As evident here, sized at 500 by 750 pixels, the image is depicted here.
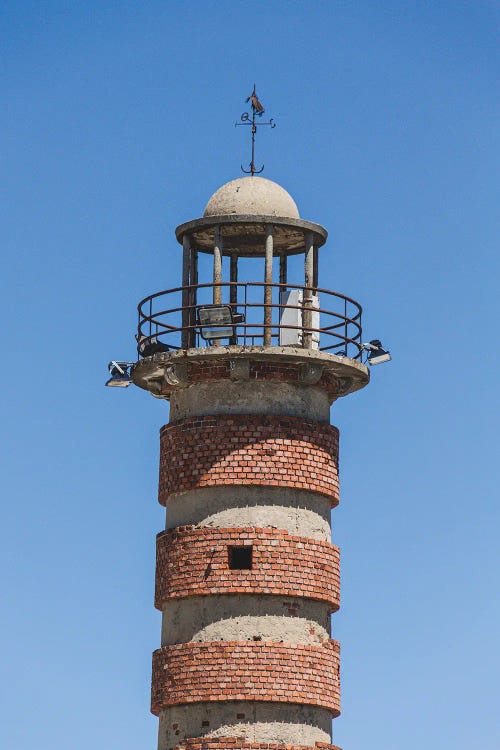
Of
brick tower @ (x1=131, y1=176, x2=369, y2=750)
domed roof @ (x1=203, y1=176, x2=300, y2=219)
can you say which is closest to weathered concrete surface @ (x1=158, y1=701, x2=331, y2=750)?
brick tower @ (x1=131, y1=176, x2=369, y2=750)

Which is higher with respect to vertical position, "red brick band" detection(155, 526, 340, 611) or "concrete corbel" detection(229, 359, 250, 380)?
"concrete corbel" detection(229, 359, 250, 380)

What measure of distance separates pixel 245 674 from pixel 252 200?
1060 centimetres

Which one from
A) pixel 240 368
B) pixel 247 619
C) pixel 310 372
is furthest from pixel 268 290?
pixel 247 619

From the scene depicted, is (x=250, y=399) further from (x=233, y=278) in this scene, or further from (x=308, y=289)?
(x=233, y=278)

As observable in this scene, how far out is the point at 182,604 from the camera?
148 ft

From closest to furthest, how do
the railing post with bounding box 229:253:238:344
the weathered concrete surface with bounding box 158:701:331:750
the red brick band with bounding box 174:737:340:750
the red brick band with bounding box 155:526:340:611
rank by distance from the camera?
1. the red brick band with bounding box 174:737:340:750
2. the weathered concrete surface with bounding box 158:701:331:750
3. the red brick band with bounding box 155:526:340:611
4. the railing post with bounding box 229:253:238:344

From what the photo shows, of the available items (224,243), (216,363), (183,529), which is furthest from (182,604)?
(224,243)

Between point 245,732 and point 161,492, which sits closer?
point 245,732

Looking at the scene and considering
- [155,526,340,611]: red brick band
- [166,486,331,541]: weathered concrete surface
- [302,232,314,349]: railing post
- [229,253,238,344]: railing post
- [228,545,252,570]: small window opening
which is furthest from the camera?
[229,253,238,344]: railing post

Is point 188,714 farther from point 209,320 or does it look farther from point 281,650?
point 209,320

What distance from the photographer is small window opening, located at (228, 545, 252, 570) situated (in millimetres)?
44656

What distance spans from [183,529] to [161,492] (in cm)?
144

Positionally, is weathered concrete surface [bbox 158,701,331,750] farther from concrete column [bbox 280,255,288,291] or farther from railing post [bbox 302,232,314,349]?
concrete column [bbox 280,255,288,291]

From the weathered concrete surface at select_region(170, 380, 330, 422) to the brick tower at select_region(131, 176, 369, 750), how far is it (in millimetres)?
31
